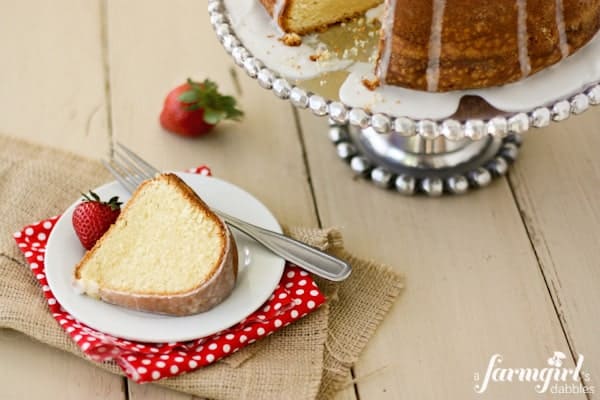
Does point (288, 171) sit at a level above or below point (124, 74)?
below

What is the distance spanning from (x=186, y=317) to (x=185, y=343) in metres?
0.04

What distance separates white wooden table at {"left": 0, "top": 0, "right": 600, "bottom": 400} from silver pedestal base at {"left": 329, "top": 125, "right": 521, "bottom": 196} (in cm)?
3

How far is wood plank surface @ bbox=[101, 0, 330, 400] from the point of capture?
1.80 metres

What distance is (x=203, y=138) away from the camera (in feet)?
6.16

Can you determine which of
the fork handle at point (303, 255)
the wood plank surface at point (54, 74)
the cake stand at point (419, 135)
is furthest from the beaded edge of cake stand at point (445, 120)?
the wood plank surface at point (54, 74)

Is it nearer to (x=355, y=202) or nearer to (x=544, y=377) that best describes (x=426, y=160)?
(x=355, y=202)

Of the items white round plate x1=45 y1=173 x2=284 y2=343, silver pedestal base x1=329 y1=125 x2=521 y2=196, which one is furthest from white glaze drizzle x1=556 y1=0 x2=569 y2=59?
white round plate x1=45 y1=173 x2=284 y2=343

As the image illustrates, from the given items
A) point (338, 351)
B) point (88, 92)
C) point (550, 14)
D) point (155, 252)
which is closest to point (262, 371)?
point (338, 351)

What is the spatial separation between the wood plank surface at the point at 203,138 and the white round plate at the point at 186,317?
14 centimetres

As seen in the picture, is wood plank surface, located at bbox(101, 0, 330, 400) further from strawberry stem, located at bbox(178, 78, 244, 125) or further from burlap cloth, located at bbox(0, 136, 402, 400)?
burlap cloth, located at bbox(0, 136, 402, 400)

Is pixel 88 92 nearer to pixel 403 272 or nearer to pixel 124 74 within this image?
pixel 124 74

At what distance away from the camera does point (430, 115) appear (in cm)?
146

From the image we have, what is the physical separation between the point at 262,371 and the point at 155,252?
257 mm

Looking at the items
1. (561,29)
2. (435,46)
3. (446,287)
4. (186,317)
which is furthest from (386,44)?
(186,317)
